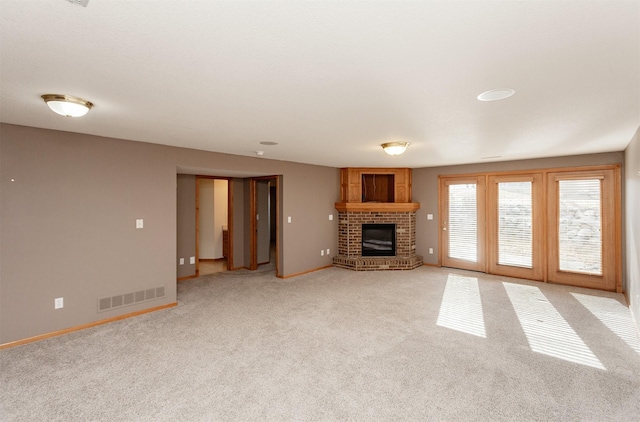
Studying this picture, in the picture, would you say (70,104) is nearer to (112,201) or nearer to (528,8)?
(112,201)

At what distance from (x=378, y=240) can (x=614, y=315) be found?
4.04 m

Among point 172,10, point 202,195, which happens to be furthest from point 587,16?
point 202,195

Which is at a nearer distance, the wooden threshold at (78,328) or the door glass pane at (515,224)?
the wooden threshold at (78,328)

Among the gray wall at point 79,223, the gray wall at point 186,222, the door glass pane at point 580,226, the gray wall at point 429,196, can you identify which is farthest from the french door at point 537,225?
the gray wall at point 186,222

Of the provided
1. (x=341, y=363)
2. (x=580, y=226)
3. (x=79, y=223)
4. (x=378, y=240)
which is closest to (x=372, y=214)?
(x=378, y=240)

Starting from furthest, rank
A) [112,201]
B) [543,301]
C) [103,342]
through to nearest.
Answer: [543,301] < [112,201] < [103,342]

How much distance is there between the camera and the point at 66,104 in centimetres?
237

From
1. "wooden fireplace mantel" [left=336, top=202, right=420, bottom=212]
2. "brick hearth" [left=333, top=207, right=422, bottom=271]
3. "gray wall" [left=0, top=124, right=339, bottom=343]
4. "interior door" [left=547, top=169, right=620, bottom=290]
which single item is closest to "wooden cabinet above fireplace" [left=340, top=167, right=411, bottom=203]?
"wooden fireplace mantel" [left=336, top=202, right=420, bottom=212]

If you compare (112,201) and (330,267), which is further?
(330,267)

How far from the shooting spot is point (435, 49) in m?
1.62

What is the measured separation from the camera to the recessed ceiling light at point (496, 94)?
7.29ft

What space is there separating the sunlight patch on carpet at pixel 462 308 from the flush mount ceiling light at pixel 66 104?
4.17 m

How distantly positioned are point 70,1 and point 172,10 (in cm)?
38

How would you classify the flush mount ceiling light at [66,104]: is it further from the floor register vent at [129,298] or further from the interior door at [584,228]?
the interior door at [584,228]
